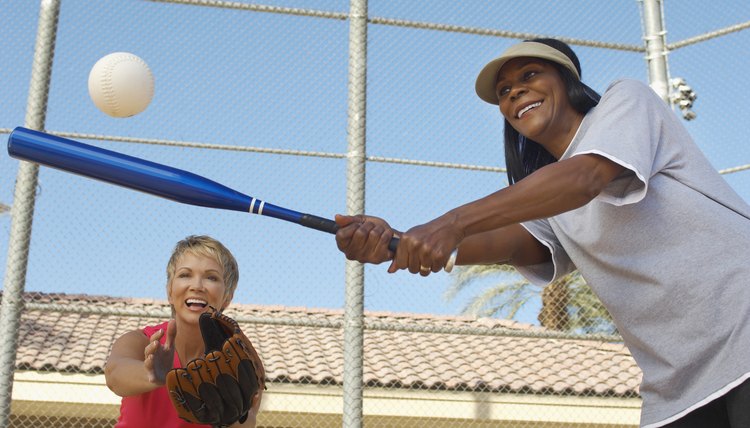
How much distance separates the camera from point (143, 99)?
5.34 m

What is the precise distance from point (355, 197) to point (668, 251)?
3.12 m

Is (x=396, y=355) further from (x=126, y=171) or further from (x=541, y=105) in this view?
(x=126, y=171)

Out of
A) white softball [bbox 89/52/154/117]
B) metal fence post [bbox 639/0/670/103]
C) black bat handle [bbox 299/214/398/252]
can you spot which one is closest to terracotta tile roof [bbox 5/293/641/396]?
white softball [bbox 89/52/154/117]

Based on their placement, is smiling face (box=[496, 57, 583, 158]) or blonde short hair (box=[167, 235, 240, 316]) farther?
blonde short hair (box=[167, 235, 240, 316])

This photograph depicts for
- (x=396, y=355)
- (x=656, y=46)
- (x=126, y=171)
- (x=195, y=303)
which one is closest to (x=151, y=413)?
(x=195, y=303)

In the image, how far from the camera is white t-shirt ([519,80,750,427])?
2.15 m

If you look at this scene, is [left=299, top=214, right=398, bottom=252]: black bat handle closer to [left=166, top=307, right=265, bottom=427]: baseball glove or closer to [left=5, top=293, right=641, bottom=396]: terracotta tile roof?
[left=166, top=307, right=265, bottom=427]: baseball glove

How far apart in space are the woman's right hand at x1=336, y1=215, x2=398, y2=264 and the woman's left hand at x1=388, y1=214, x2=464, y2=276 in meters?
0.09

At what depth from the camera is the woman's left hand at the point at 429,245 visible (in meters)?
2.06

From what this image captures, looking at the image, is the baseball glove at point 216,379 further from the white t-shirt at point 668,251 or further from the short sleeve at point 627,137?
the short sleeve at point 627,137

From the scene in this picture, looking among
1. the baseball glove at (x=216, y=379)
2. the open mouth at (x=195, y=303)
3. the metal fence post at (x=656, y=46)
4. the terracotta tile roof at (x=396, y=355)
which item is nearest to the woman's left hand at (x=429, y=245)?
the baseball glove at (x=216, y=379)

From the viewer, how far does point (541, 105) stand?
2537 mm

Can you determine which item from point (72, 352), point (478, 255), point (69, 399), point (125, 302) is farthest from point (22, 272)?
point (125, 302)

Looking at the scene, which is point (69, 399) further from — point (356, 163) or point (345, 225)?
point (345, 225)
